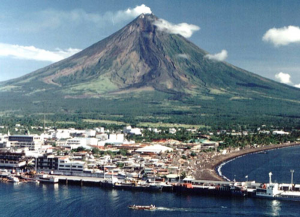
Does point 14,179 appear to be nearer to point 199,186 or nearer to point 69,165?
point 69,165

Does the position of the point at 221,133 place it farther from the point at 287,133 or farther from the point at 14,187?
the point at 14,187

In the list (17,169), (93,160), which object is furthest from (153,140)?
(17,169)

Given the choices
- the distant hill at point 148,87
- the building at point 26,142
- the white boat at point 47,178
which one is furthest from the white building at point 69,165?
the distant hill at point 148,87

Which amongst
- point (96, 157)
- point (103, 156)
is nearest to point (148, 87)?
point (103, 156)

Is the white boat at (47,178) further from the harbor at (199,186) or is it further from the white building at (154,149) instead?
the white building at (154,149)

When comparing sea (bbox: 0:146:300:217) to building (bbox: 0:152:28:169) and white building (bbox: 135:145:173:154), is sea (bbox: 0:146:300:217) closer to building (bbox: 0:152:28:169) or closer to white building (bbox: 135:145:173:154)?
building (bbox: 0:152:28:169)
